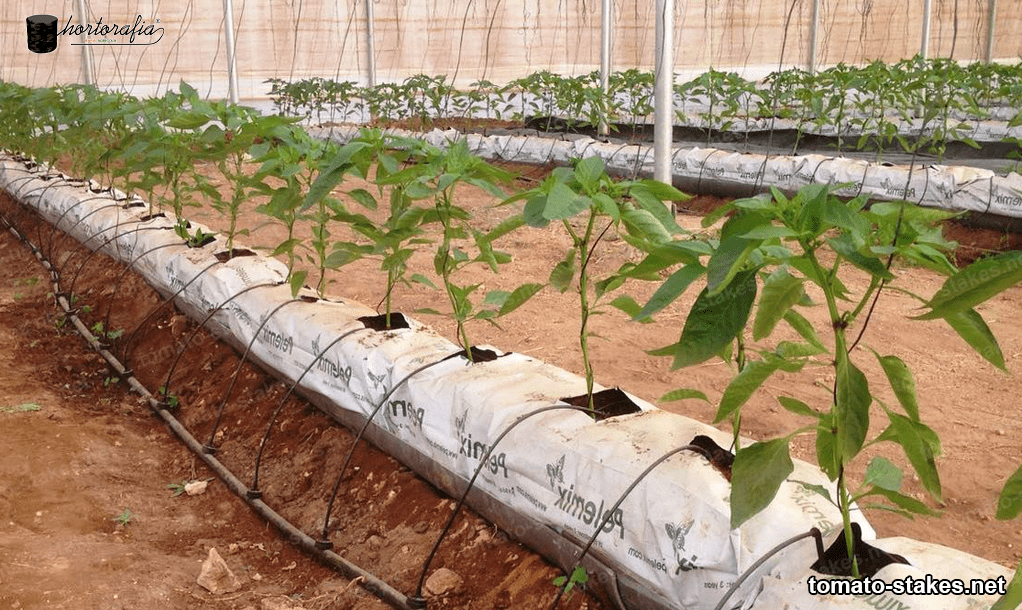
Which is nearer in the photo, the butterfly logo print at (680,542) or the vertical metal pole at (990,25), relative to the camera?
the butterfly logo print at (680,542)

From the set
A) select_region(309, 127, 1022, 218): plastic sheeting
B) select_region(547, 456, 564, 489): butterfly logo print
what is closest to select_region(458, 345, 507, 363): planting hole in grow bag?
select_region(547, 456, 564, 489): butterfly logo print

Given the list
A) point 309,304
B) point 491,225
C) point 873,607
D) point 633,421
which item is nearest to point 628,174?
point 491,225

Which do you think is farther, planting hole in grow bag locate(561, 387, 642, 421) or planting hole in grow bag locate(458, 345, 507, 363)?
planting hole in grow bag locate(458, 345, 507, 363)

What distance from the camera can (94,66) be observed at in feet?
42.1

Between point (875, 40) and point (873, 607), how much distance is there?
17.5m

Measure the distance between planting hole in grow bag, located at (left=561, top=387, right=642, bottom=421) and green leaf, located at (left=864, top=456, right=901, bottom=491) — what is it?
810 millimetres

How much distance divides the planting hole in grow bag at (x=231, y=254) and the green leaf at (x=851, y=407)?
11.1 feet

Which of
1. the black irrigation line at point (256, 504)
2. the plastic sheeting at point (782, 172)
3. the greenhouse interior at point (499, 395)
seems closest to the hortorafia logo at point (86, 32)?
the plastic sheeting at point (782, 172)

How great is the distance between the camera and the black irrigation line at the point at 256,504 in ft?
8.11

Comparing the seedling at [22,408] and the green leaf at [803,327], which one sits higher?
the green leaf at [803,327]

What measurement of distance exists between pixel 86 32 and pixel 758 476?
13.4 m

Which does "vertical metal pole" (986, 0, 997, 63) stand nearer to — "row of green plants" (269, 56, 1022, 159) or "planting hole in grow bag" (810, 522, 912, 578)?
"row of green plants" (269, 56, 1022, 159)

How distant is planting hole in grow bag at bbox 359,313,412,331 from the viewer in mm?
3275

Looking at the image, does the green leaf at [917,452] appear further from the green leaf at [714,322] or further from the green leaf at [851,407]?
the green leaf at [714,322]
